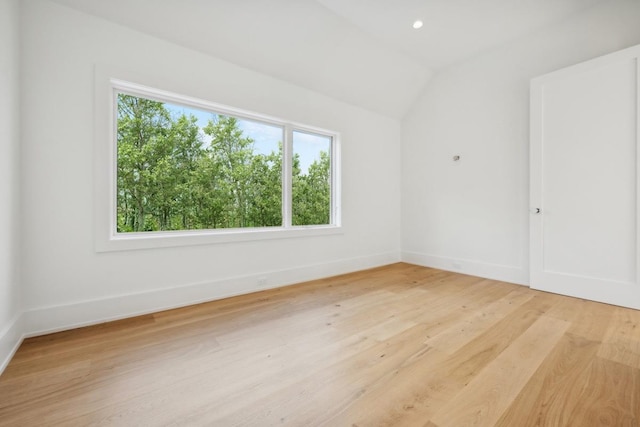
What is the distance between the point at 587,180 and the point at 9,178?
4912 millimetres

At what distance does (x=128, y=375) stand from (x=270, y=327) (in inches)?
37.2

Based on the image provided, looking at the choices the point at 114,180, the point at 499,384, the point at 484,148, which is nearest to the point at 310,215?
the point at 114,180

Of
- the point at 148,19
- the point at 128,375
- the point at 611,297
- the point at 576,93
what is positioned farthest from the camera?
the point at 576,93

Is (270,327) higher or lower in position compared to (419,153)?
lower

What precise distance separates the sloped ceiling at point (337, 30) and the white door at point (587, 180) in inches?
34.9

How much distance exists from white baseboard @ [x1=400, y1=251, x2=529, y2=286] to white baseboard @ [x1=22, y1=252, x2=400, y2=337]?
1673mm

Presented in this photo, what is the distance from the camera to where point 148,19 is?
2.36 m

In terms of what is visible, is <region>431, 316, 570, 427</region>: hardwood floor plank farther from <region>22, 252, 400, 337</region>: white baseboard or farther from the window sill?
the window sill

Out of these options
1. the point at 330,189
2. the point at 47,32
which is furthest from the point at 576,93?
the point at 47,32

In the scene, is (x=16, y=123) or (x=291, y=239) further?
(x=291, y=239)

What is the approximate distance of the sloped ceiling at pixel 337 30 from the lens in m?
2.44

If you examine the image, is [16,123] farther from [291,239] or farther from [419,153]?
[419,153]

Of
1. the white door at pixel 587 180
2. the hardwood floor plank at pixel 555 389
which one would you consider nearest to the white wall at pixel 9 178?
the hardwood floor plank at pixel 555 389

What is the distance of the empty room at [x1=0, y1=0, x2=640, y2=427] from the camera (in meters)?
1.49
